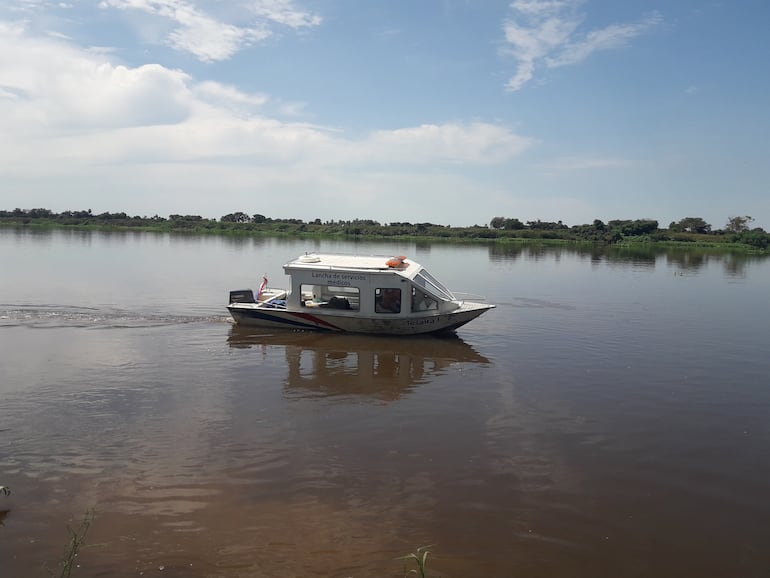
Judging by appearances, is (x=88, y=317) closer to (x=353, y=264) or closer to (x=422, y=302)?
(x=353, y=264)

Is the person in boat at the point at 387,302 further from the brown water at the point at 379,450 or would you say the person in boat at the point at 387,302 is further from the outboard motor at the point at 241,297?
the outboard motor at the point at 241,297

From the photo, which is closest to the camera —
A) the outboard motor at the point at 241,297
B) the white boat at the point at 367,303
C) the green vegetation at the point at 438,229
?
the white boat at the point at 367,303

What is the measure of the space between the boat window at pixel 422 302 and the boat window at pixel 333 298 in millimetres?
1950

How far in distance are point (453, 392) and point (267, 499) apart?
260 inches

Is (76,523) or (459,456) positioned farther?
(459,456)

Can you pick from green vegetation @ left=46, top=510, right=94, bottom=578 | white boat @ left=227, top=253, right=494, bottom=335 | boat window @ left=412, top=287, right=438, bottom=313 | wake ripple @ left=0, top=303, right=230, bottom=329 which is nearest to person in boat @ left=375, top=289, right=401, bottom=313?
white boat @ left=227, top=253, right=494, bottom=335

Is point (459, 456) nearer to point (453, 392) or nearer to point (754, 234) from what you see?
point (453, 392)

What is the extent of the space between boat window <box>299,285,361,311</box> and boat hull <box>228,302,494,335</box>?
0.54m

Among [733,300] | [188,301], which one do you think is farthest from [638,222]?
[188,301]

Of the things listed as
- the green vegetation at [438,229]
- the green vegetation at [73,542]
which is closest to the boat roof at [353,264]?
the green vegetation at [73,542]

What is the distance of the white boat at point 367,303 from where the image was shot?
19188 millimetres

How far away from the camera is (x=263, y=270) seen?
4200cm

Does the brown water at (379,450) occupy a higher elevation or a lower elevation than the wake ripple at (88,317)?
lower

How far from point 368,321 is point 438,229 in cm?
9988
